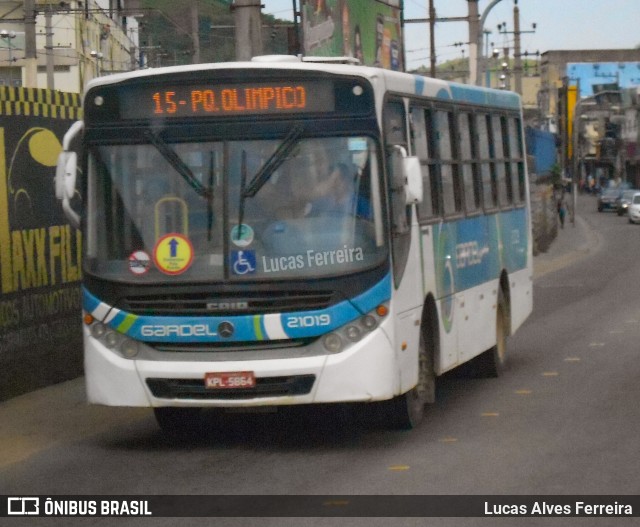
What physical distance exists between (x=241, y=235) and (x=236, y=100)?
0.97m

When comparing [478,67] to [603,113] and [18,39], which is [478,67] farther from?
[603,113]

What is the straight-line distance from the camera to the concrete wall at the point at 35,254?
14.1 meters

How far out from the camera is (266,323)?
10.3m

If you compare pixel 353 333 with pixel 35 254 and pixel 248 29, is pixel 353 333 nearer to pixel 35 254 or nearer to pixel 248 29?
pixel 35 254

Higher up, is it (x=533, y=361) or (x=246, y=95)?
(x=246, y=95)

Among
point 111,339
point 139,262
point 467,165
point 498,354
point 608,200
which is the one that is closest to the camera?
point 139,262

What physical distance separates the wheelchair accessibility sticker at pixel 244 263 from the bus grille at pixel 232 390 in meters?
0.73

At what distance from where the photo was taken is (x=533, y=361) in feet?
54.1

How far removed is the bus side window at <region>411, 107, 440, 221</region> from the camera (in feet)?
38.9

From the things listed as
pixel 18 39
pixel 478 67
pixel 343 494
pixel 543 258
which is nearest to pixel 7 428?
pixel 343 494

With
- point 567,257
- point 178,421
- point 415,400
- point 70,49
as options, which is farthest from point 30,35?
point 70,49

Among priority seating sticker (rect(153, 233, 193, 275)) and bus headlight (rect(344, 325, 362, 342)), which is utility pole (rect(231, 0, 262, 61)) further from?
bus headlight (rect(344, 325, 362, 342))

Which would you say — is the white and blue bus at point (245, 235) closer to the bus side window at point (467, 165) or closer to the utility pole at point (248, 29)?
the bus side window at point (467, 165)

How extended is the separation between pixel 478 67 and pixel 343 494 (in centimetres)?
2662
